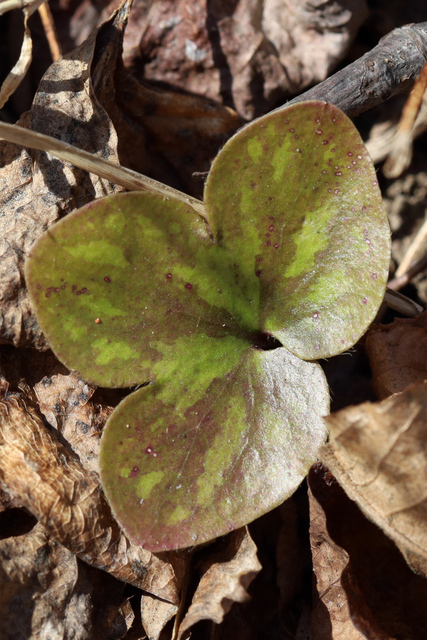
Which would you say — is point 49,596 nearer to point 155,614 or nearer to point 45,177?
point 155,614

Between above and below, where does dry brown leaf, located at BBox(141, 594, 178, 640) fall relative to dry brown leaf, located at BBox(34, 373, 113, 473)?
below

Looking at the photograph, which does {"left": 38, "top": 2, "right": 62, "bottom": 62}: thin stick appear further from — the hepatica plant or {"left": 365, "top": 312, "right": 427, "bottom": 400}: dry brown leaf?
{"left": 365, "top": 312, "right": 427, "bottom": 400}: dry brown leaf

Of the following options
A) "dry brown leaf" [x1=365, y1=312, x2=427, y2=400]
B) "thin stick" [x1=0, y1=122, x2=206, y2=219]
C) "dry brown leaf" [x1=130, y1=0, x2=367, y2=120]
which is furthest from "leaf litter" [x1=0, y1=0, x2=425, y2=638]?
"dry brown leaf" [x1=130, y1=0, x2=367, y2=120]

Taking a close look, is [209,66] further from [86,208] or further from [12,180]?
[86,208]

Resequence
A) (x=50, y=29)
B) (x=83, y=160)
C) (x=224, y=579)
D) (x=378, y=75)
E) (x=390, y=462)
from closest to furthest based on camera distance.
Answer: (x=390, y=462) → (x=224, y=579) → (x=83, y=160) → (x=378, y=75) → (x=50, y=29)

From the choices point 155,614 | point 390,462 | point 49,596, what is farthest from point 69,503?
point 390,462

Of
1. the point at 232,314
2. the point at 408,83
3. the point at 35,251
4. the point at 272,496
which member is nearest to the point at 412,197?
the point at 408,83

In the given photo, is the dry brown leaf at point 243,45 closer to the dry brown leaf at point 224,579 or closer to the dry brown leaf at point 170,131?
the dry brown leaf at point 170,131
